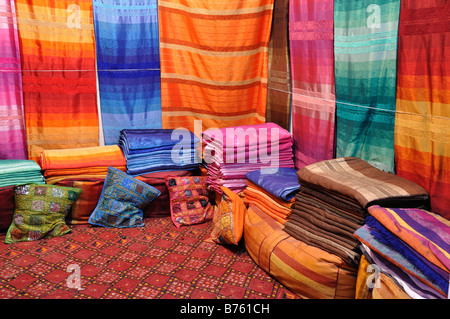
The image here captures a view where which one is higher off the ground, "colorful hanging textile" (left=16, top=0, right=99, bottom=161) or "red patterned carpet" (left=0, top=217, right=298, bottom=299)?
"colorful hanging textile" (left=16, top=0, right=99, bottom=161)

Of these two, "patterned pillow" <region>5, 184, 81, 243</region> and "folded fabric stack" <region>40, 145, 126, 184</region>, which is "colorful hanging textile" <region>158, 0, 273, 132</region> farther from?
"patterned pillow" <region>5, 184, 81, 243</region>

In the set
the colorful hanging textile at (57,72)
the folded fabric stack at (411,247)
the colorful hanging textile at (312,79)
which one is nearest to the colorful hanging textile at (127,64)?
the colorful hanging textile at (57,72)

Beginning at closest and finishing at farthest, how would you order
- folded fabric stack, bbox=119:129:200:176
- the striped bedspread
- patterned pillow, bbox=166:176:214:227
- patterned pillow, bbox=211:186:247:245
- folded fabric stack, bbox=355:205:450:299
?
1. folded fabric stack, bbox=355:205:450:299
2. the striped bedspread
3. patterned pillow, bbox=211:186:247:245
4. patterned pillow, bbox=166:176:214:227
5. folded fabric stack, bbox=119:129:200:176

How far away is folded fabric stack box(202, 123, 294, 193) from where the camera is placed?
3.04 m

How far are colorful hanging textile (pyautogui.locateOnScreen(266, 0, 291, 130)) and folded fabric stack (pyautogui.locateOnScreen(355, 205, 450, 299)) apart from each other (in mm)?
1528

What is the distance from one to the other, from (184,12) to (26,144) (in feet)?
5.64

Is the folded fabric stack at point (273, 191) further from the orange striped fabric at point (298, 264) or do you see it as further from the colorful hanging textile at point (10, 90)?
the colorful hanging textile at point (10, 90)

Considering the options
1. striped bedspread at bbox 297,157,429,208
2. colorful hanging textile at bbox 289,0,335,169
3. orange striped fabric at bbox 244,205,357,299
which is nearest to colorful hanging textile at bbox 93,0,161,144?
colorful hanging textile at bbox 289,0,335,169

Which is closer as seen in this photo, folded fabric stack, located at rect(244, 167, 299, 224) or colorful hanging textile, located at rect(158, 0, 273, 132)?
folded fabric stack, located at rect(244, 167, 299, 224)

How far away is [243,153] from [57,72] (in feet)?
5.45

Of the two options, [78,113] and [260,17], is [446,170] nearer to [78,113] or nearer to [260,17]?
[260,17]

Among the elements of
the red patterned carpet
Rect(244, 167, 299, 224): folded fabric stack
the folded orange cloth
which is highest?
the folded orange cloth

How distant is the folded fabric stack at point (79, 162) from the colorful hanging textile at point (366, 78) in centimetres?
176

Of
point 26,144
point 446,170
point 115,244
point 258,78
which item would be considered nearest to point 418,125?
point 446,170
